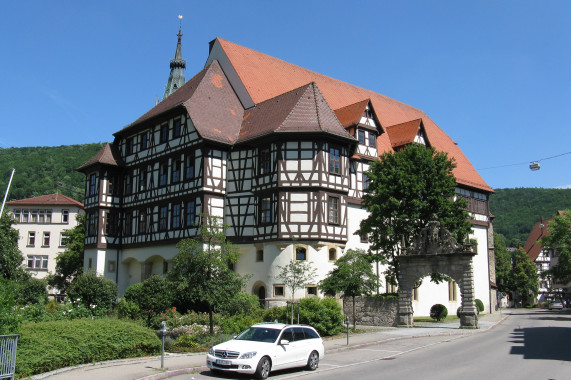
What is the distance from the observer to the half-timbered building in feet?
110

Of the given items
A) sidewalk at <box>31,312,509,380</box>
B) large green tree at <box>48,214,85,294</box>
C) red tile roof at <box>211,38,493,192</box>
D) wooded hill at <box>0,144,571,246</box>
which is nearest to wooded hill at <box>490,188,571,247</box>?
wooded hill at <box>0,144,571,246</box>

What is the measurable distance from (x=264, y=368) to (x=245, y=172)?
71.9 ft

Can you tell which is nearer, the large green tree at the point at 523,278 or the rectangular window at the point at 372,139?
the rectangular window at the point at 372,139

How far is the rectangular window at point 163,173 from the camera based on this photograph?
1538 inches

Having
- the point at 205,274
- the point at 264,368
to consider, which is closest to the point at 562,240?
the point at 205,274

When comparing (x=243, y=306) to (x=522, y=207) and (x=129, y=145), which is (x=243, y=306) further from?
(x=522, y=207)

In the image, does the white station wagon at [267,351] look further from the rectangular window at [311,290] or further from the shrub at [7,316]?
the rectangular window at [311,290]

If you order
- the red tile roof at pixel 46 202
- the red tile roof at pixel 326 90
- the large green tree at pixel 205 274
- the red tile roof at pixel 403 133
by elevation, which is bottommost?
the large green tree at pixel 205 274

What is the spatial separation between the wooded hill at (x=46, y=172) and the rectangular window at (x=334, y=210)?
66.1 meters

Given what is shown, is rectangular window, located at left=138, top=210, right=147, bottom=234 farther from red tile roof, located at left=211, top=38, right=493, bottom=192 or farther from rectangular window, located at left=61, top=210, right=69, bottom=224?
rectangular window, located at left=61, top=210, right=69, bottom=224

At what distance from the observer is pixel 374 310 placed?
32938mm

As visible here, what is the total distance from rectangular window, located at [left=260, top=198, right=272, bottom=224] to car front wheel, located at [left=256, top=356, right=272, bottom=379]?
62.0 ft

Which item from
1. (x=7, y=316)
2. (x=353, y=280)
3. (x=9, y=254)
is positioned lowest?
(x=7, y=316)

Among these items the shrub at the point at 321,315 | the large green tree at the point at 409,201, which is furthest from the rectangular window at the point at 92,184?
the shrub at the point at 321,315
